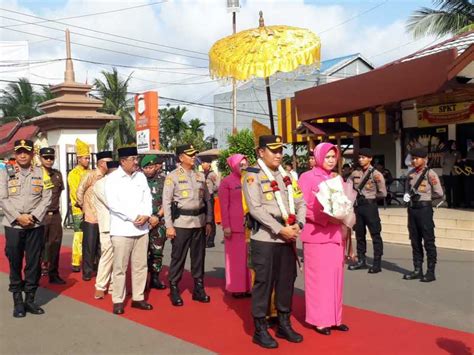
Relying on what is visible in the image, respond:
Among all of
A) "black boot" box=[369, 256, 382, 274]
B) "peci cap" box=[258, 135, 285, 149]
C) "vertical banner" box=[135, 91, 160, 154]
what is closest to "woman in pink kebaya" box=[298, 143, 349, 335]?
"peci cap" box=[258, 135, 285, 149]

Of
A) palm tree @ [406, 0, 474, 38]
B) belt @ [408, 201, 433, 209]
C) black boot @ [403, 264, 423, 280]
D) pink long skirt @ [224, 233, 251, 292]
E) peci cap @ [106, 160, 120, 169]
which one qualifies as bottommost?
black boot @ [403, 264, 423, 280]

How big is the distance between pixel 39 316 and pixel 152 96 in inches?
659

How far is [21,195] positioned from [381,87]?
310 inches

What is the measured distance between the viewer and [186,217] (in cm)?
638

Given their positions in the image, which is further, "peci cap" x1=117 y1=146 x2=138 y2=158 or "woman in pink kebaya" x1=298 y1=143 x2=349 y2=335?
"peci cap" x1=117 y1=146 x2=138 y2=158

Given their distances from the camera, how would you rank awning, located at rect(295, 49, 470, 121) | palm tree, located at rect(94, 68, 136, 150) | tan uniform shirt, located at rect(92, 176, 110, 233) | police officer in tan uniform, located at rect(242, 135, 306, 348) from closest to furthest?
1. police officer in tan uniform, located at rect(242, 135, 306, 348)
2. tan uniform shirt, located at rect(92, 176, 110, 233)
3. awning, located at rect(295, 49, 470, 121)
4. palm tree, located at rect(94, 68, 136, 150)

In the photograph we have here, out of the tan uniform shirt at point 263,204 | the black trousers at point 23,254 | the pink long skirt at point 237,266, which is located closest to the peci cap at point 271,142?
the tan uniform shirt at point 263,204

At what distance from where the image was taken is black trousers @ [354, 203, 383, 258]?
26.4 ft

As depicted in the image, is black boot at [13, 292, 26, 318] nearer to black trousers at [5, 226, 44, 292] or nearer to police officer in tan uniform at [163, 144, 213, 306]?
black trousers at [5, 226, 44, 292]

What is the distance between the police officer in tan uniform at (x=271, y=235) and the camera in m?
4.84

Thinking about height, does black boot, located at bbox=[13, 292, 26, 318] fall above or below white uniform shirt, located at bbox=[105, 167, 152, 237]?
below

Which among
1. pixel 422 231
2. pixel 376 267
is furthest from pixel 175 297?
pixel 422 231

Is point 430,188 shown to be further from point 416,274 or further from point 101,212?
point 101,212

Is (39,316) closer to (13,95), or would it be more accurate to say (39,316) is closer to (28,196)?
(28,196)
